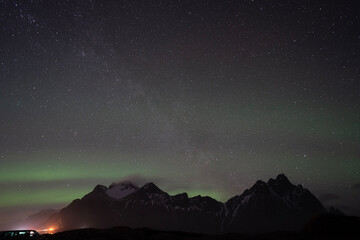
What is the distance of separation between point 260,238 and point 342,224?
1114 cm

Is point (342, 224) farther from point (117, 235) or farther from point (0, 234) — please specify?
point (0, 234)

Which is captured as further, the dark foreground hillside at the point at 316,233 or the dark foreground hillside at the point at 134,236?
the dark foreground hillside at the point at 134,236

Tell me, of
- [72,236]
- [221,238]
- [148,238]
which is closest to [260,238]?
[221,238]

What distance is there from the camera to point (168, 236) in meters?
42.2

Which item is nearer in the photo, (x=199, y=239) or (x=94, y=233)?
(x=199, y=239)

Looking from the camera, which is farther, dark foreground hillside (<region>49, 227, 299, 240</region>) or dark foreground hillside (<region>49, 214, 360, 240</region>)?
dark foreground hillside (<region>49, 227, 299, 240</region>)

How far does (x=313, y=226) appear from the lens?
3822cm

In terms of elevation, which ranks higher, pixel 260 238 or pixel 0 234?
pixel 0 234

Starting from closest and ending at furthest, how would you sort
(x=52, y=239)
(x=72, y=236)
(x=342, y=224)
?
(x=342, y=224), (x=52, y=239), (x=72, y=236)

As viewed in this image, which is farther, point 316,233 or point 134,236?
point 134,236

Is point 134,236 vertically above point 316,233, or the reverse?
point 134,236

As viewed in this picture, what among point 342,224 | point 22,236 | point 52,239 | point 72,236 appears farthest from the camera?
point 72,236

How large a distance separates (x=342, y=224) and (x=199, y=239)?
1974 cm

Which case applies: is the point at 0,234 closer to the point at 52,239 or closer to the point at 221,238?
the point at 52,239
